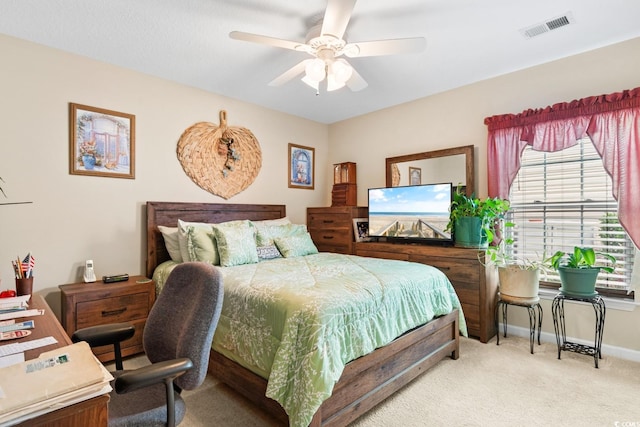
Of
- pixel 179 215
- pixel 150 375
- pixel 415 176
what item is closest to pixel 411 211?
pixel 415 176

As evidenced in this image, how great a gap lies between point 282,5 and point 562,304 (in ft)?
10.8

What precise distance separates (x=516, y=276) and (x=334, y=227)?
7.05 feet

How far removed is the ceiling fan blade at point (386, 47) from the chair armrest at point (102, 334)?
2172 mm

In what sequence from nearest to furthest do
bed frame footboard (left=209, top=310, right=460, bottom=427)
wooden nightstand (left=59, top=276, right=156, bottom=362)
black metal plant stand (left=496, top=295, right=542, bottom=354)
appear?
bed frame footboard (left=209, top=310, right=460, bottom=427), wooden nightstand (left=59, top=276, right=156, bottom=362), black metal plant stand (left=496, top=295, right=542, bottom=354)

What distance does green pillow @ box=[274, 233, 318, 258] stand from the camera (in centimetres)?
348

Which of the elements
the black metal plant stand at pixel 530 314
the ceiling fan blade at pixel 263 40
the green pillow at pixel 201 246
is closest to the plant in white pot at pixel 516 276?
the black metal plant stand at pixel 530 314

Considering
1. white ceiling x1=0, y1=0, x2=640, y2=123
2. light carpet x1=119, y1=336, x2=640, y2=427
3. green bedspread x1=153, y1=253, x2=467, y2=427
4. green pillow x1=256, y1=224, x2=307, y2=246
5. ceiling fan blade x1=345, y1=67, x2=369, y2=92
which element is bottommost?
light carpet x1=119, y1=336, x2=640, y2=427

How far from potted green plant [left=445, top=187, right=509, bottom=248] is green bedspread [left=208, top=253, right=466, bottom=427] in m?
0.78

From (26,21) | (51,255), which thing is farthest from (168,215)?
(26,21)

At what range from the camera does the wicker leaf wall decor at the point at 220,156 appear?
141 inches

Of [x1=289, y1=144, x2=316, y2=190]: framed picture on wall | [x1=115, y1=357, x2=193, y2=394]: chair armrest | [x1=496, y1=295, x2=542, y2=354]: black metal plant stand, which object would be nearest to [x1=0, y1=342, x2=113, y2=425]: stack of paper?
[x1=115, y1=357, x2=193, y2=394]: chair armrest

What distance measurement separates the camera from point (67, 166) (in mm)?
2807

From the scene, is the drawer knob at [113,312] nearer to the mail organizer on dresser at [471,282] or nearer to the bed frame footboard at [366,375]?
the bed frame footboard at [366,375]

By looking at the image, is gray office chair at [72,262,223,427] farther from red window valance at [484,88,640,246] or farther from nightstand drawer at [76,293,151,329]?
red window valance at [484,88,640,246]
